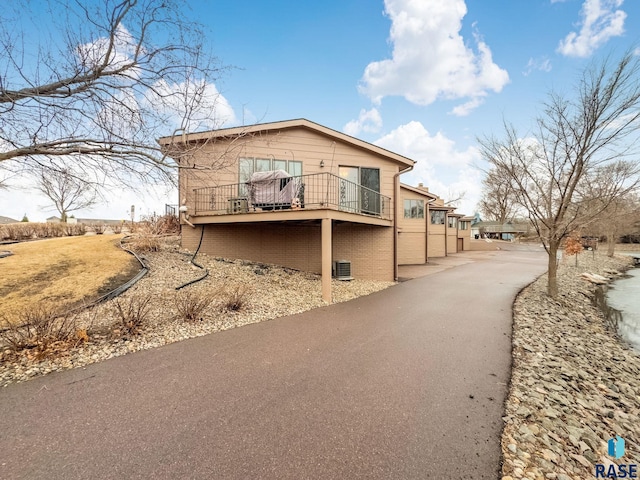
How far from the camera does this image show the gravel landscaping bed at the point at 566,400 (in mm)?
2256

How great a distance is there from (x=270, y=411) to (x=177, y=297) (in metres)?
4.09

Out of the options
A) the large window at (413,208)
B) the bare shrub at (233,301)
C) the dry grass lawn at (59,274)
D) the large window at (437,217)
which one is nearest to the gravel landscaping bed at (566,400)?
the bare shrub at (233,301)

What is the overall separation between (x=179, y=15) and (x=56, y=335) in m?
5.60

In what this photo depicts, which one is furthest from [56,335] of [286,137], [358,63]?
[358,63]

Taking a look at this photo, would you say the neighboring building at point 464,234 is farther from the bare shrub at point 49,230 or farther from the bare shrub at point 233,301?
the bare shrub at point 49,230

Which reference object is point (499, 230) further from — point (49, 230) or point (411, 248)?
point (49, 230)

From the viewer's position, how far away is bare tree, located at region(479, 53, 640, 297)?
7051 millimetres

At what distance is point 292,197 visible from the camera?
302 inches

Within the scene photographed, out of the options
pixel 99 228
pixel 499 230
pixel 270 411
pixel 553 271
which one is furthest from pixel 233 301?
pixel 499 230

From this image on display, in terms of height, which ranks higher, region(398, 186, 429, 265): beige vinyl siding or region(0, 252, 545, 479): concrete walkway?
region(398, 186, 429, 265): beige vinyl siding

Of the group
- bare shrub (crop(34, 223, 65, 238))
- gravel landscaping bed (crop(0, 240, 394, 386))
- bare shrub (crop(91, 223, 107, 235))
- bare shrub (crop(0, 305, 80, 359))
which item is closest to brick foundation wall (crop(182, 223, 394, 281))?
gravel landscaping bed (crop(0, 240, 394, 386))

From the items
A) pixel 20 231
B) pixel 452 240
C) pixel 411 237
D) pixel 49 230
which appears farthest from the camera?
pixel 452 240

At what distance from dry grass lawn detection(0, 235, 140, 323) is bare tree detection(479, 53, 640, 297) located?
11164 mm

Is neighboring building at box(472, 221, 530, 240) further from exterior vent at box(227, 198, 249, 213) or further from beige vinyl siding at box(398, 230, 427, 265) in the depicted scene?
exterior vent at box(227, 198, 249, 213)
